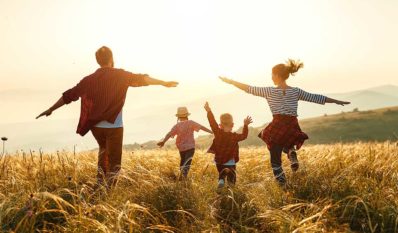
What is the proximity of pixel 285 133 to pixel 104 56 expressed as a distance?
3352 millimetres

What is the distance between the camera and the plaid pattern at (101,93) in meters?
7.07

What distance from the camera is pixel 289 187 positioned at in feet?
20.5

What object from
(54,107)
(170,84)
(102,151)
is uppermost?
(170,84)

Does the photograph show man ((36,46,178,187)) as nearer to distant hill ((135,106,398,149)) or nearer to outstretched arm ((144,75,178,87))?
outstretched arm ((144,75,178,87))

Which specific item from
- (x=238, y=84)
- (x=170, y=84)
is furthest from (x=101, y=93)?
(x=238, y=84)

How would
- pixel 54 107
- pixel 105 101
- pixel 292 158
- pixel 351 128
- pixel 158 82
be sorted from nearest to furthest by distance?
pixel 54 107
pixel 105 101
pixel 158 82
pixel 292 158
pixel 351 128

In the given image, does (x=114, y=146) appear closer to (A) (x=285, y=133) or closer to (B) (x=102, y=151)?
(B) (x=102, y=151)

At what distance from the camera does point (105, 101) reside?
7125mm

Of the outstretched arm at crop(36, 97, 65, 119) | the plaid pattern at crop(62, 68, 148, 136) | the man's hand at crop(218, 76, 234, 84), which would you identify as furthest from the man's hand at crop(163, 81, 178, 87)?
the outstretched arm at crop(36, 97, 65, 119)

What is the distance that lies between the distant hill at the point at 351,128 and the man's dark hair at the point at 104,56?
3260 inches

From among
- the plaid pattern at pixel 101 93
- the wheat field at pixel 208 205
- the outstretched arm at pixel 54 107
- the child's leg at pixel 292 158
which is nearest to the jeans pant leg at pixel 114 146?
the plaid pattern at pixel 101 93

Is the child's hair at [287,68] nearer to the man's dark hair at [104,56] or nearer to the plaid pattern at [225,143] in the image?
the plaid pattern at [225,143]

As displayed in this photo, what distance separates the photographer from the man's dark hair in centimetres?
719

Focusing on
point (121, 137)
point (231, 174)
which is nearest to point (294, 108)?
point (231, 174)
